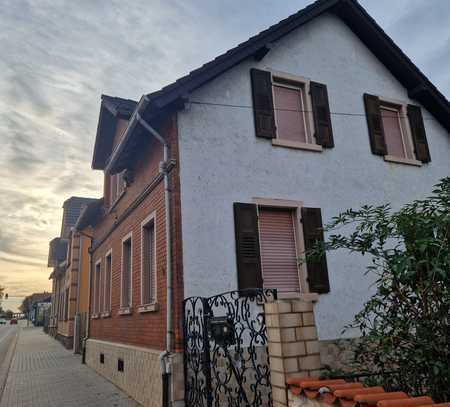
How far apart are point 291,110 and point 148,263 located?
4.49 m

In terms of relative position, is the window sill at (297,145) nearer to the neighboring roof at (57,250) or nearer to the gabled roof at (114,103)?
the gabled roof at (114,103)

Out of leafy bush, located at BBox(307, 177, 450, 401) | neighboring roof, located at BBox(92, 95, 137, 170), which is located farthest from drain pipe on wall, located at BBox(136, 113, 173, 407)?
neighboring roof, located at BBox(92, 95, 137, 170)

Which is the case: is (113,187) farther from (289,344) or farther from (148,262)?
(289,344)

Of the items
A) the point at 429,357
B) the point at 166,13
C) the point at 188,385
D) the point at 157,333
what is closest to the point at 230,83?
the point at 166,13

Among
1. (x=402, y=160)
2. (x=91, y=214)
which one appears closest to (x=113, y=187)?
(x=91, y=214)

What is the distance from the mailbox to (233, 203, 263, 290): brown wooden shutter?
59.9 inches

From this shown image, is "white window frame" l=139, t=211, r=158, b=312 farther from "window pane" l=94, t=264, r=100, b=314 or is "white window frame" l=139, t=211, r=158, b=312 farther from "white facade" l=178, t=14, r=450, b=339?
"window pane" l=94, t=264, r=100, b=314

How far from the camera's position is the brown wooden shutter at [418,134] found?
9625 millimetres

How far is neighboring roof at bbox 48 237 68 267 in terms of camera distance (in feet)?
101

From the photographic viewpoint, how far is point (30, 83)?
9.73 metres

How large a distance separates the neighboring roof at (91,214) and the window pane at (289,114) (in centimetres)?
788

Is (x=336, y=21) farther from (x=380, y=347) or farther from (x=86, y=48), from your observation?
(x=380, y=347)

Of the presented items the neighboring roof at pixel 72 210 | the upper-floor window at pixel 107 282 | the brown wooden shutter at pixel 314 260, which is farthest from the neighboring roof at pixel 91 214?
the neighboring roof at pixel 72 210

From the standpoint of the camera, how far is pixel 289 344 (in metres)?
3.54
